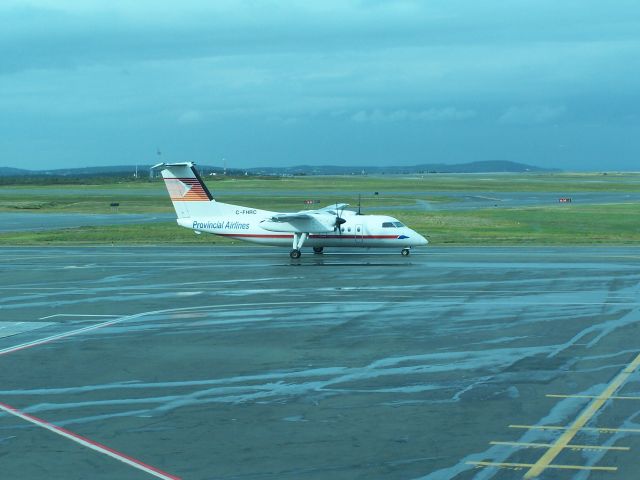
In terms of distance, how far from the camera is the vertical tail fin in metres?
53.4

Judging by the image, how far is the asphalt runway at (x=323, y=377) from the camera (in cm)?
1465

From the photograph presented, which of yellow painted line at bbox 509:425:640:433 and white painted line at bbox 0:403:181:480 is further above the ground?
yellow painted line at bbox 509:425:640:433

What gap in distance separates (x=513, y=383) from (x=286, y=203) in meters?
91.0

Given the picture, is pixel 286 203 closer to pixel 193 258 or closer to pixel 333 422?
pixel 193 258

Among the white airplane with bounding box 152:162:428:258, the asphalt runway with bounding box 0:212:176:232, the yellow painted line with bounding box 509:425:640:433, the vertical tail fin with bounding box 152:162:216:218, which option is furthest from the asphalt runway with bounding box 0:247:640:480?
the asphalt runway with bounding box 0:212:176:232

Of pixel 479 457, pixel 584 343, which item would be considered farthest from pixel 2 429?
pixel 584 343

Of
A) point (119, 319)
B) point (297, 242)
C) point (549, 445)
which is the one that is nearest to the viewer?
point (549, 445)

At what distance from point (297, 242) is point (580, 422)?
34.7m

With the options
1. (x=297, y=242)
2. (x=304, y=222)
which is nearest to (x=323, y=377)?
(x=304, y=222)

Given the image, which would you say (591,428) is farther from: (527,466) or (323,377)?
(323,377)

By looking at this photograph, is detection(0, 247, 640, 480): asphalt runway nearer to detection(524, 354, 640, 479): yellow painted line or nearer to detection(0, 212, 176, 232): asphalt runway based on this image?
detection(524, 354, 640, 479): yellow painted line

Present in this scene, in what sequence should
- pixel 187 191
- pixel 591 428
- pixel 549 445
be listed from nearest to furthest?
pixel 549 445 < pixel 591 428 < pixel 187 191

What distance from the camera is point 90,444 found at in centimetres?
1561

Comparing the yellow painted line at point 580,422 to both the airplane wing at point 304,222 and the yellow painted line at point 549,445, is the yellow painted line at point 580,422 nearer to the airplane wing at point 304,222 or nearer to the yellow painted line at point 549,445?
the yellow painted line at point 549,445
